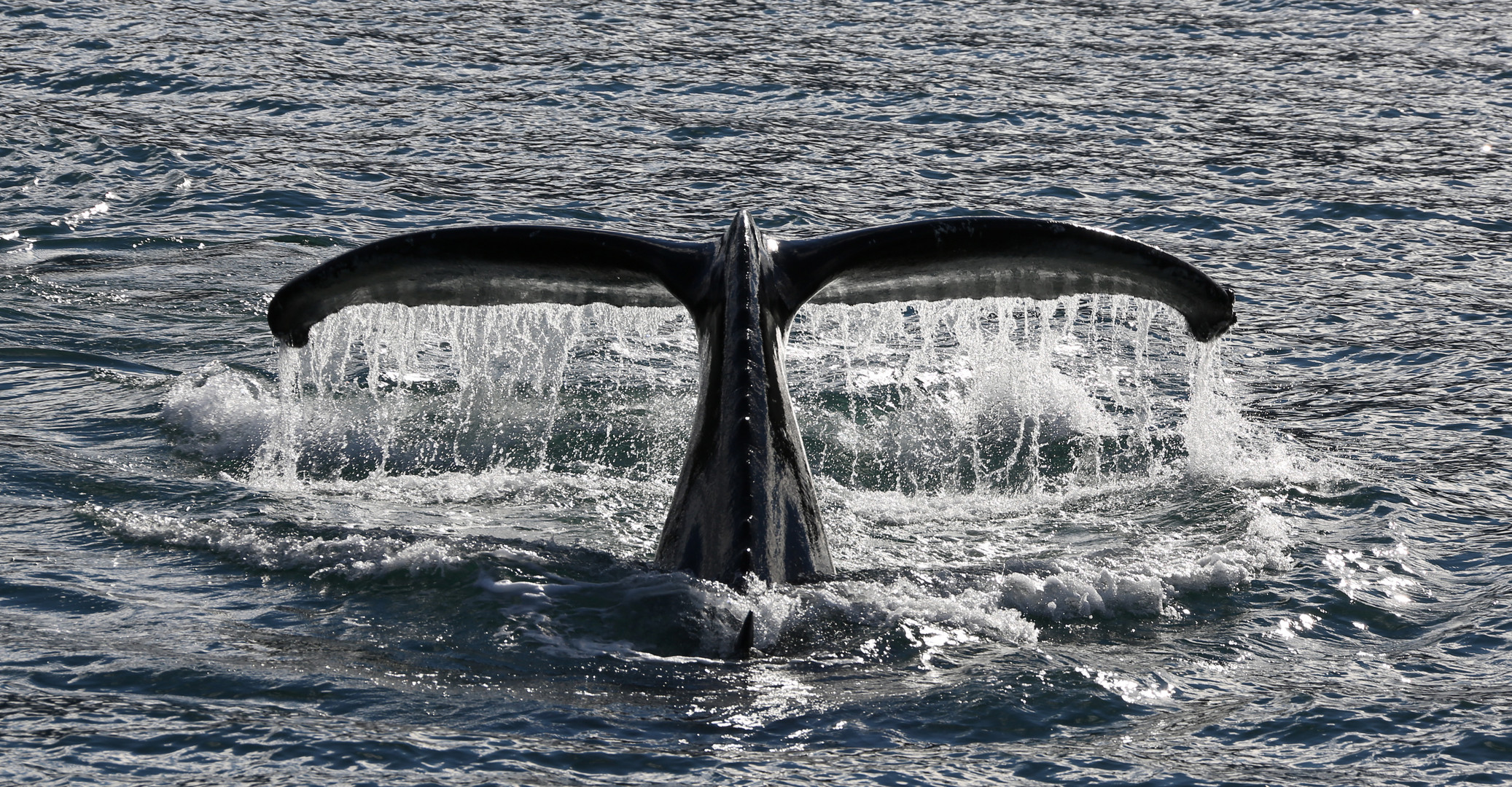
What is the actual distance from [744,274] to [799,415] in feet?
9.93

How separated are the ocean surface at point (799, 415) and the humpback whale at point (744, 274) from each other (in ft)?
→ 1.12

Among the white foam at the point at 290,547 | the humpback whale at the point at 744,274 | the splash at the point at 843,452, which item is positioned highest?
the humpback whale at the point at 744,274

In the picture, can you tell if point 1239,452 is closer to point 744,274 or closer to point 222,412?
point 744,274

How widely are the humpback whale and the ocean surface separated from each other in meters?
0.34

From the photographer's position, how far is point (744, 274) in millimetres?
7891

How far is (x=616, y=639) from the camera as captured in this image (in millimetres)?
7082

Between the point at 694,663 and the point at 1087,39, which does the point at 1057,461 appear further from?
the point at 1087,39

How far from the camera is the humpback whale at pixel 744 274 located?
7.84 m

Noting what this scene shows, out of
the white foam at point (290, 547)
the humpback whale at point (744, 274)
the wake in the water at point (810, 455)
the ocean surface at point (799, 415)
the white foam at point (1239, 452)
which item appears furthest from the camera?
the white foam at point (1239, 452)

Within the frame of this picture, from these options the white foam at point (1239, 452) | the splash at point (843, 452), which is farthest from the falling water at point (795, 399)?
the white foam at point (1239, 452)

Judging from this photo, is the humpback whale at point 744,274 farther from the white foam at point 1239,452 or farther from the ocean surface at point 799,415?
the white foam at point 1239,452

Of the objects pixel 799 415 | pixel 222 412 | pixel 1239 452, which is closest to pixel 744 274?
pixel 799 415

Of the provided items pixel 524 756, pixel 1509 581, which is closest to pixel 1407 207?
pixel 1509 581

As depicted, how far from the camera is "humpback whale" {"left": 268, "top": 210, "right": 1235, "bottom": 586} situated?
25.7ft
